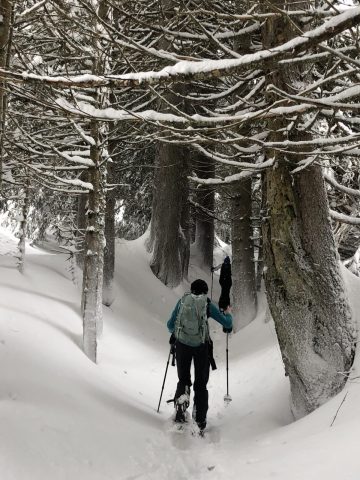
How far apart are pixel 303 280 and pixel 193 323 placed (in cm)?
149

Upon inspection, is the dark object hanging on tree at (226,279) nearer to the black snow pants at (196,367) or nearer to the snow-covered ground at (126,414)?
the snow-covered ground at (126,414)

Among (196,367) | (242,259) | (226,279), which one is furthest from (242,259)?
(196,367)

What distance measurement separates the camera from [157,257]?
12695 mm

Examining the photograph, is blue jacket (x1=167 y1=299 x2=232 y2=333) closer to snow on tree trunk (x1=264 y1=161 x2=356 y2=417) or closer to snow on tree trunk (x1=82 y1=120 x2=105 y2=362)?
snow on tree trunk (x1=264 y1=161 x2=356 y2=417)

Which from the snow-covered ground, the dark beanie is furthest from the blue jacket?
the snow-covered ground

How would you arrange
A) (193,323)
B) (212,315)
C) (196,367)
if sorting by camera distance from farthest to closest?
(212,315) < (196,367) < (193,323)

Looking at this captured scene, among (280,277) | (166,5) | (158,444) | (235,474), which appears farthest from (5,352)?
(166,5)

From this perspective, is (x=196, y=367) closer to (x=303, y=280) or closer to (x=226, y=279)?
(x=303, y=280)

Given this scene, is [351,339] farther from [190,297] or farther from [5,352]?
[5,352]

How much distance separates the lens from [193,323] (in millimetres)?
5664

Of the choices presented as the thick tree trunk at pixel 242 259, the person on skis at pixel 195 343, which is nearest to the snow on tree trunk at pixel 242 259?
the thick tree trunk at pixel 242 259

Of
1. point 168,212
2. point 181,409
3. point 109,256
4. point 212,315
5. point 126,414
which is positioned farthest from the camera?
point 168,212

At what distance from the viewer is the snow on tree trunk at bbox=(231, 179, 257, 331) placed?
11.2 m

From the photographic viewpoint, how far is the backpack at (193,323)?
223 inches
